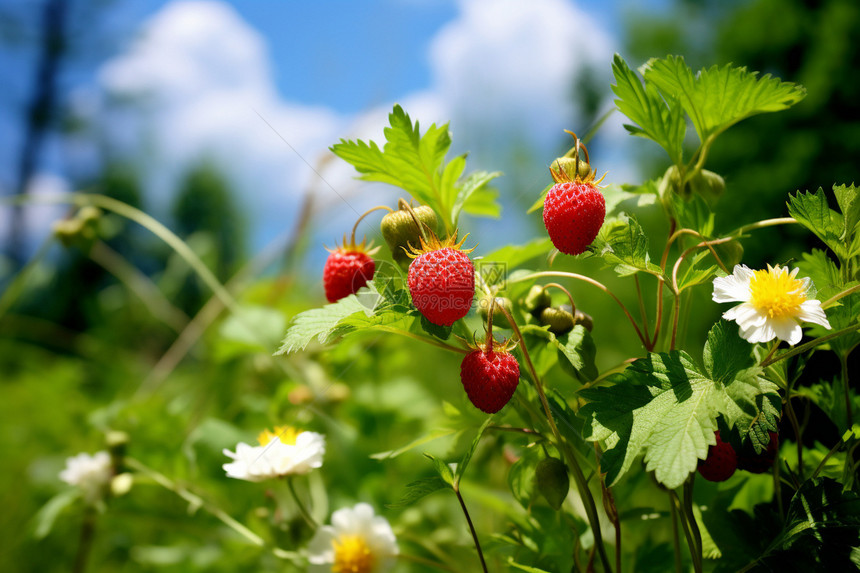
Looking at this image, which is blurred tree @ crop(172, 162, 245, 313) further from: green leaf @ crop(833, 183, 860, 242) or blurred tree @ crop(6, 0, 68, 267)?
green leaf @ crop(833, 183, 860, 242)

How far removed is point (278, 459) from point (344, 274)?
0.42ft

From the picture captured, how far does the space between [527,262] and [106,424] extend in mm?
521

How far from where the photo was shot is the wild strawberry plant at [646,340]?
24 centimetres

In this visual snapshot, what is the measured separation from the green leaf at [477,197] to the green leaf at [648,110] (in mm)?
80

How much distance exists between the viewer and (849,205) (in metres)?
0.27

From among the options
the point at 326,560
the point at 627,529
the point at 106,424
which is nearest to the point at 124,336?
the point at 106,424

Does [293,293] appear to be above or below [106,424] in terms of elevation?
→ above

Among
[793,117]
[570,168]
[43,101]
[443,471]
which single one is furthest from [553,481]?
[43,101]

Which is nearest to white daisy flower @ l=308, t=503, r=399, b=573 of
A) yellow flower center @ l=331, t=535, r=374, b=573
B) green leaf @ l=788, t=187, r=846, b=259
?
yellow flower center @ l=331, t=535, r=374, b=573

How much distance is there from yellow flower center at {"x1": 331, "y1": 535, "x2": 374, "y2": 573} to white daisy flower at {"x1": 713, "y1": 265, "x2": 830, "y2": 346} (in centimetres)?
29

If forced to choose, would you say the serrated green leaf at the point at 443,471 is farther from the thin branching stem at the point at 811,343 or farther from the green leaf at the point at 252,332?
the green leaf at the point at 252,332

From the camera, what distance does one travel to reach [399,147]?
0.32 metres

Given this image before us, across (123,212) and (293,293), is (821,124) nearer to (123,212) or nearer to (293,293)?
(293,293)

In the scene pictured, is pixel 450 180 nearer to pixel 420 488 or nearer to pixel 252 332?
pixel 420 488
